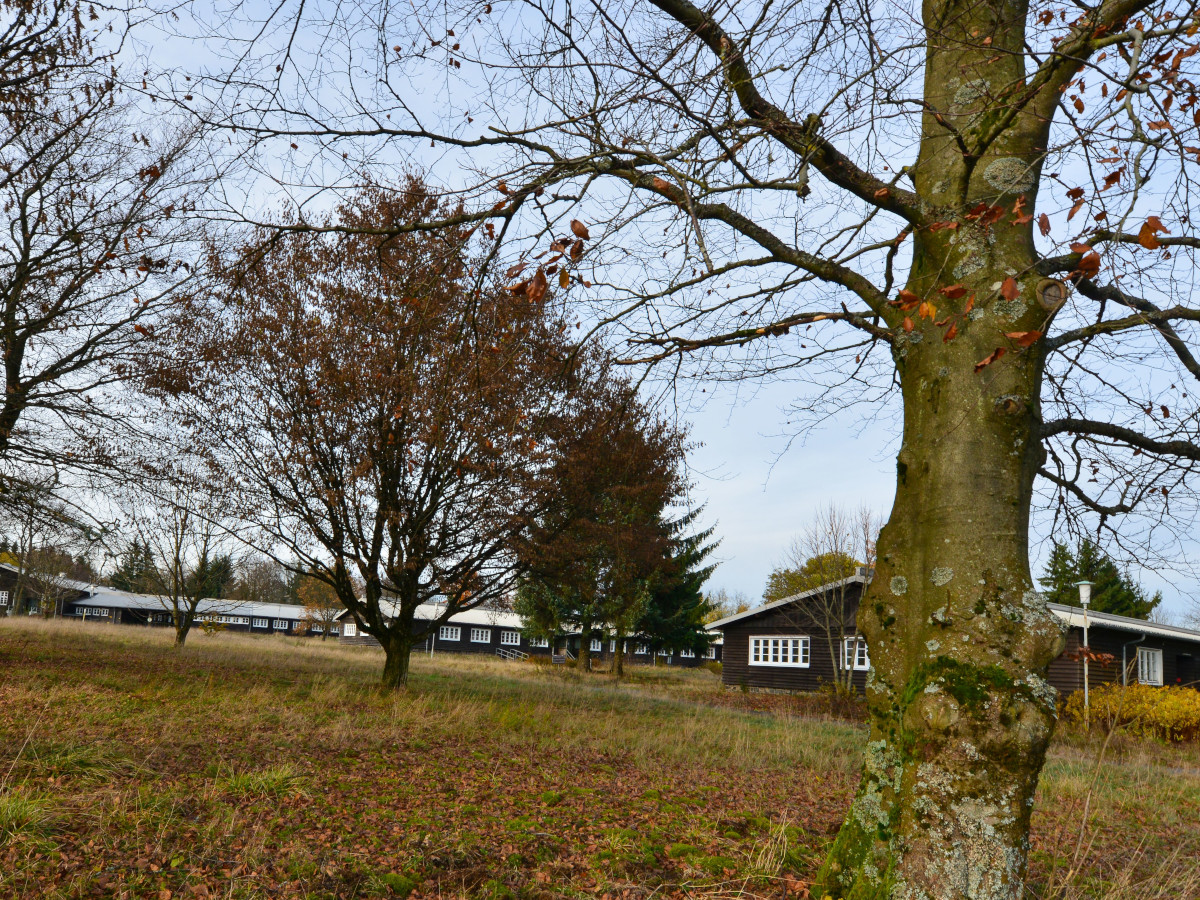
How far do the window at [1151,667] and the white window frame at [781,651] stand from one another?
10.5m

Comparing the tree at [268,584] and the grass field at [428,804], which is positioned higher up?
the grass field at [428,804]

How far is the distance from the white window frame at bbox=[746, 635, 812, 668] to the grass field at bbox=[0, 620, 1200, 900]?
16.1 metres

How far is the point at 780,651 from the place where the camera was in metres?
28.3

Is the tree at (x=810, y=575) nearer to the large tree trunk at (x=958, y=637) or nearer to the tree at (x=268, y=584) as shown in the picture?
the large tree trunk at (x=958, y=637)

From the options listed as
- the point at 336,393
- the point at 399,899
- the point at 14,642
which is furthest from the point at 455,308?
the point at 14,642

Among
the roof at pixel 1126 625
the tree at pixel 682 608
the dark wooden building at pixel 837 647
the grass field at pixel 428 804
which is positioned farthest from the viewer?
the tree at pixel 682 608

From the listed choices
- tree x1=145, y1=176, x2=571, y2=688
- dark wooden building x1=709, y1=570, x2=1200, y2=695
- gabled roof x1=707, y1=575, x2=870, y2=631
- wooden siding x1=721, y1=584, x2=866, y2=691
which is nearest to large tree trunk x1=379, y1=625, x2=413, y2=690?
tree x1=145, y1=176, x2=571, y2=688

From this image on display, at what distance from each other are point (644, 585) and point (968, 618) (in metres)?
25.5

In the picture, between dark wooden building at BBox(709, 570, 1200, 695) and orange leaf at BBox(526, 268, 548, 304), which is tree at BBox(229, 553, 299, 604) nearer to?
dark wooden building at BBox(709, 570, 1200, 695)

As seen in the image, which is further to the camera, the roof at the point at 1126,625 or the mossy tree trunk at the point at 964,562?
the roof at the point at 1126,625

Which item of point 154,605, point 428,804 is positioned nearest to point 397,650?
point 428,804

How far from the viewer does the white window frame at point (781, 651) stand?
2753cm

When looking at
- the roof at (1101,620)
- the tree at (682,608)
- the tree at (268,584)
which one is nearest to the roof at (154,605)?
the tree at (268,584)

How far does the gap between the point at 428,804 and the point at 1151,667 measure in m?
27.3
